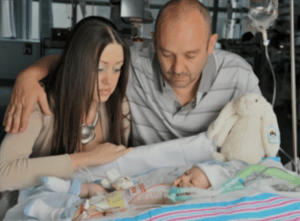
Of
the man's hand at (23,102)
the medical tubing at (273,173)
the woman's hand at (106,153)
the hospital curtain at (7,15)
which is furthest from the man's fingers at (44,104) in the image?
the hospital curtain at (7,15)

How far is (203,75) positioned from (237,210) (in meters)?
0.85

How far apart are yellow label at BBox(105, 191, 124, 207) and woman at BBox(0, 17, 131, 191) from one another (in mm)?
249

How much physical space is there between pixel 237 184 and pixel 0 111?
7.98ft

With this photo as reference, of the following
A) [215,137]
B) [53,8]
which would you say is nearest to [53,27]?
[53,8]

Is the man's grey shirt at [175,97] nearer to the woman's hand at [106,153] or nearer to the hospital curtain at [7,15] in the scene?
the woman's hand at [106,153]

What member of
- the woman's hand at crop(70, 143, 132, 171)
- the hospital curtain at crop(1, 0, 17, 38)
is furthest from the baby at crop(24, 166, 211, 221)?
the hospital curtain at crop(1, 0, 17, 38)

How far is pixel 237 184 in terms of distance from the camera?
1235 mm

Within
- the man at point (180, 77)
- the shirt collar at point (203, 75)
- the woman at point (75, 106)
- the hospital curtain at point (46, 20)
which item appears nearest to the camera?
the woman at point (75, 106)

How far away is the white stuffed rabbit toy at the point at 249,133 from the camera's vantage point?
1467 millimetres

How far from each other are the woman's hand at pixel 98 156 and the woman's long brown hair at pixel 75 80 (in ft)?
0.36

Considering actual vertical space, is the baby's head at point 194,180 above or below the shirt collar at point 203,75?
below

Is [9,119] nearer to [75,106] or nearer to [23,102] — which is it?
[23,102]

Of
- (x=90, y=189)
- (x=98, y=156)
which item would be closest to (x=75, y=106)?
(x=98, y=156)

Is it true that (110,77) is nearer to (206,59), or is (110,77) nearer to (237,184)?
(206,59)
